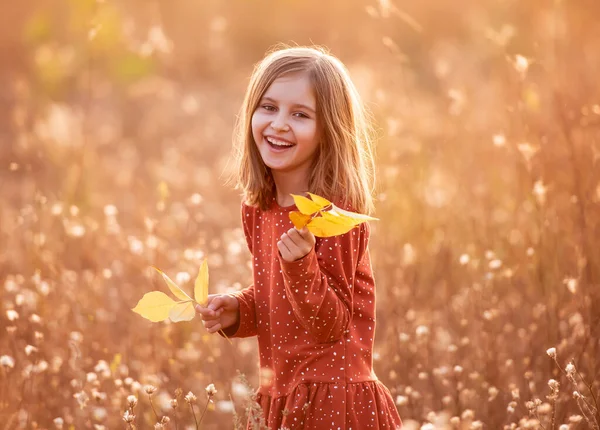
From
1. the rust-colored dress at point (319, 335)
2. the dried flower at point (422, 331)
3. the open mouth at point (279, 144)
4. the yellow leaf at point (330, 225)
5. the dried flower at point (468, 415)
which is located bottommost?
the dried flower at point (468, 415)

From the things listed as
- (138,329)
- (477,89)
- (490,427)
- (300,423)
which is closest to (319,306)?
(300,423)

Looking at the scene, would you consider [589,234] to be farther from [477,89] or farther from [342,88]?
[477,89]

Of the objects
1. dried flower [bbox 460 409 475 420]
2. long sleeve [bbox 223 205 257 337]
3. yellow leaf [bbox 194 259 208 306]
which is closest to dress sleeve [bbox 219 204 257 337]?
long sleeve [bbox 223 205 257 337]

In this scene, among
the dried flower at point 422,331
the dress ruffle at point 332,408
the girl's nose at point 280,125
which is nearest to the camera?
the dress ruffle at point 332,408

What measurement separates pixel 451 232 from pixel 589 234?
99 cm

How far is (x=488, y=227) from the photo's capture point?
11.9ft

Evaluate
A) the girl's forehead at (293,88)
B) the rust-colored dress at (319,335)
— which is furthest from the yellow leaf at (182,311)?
the girl's forehead at (293,88)

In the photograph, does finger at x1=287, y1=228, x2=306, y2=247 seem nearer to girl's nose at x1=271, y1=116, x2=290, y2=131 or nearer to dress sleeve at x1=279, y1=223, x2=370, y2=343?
dress sleeve at x1=279, y1=223, x2=370, y2=343

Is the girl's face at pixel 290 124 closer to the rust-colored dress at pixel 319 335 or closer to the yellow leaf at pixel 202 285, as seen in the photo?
the rust-colored dress at pixel 319 335

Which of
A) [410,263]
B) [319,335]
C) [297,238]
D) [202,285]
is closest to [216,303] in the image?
[202,285]

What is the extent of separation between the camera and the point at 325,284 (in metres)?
2.15

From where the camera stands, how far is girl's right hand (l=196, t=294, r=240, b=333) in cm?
236

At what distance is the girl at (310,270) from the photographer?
221 centimetres

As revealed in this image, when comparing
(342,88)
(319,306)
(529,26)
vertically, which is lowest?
(319,306)
